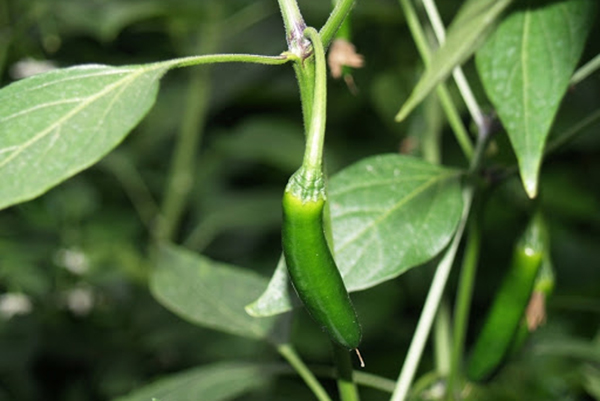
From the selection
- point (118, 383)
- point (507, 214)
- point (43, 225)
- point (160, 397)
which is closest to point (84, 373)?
point (118, 383)

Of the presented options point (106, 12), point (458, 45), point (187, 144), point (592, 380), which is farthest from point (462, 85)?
point (187, 144)

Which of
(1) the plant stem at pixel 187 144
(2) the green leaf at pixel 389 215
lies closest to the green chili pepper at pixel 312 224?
(2) the green leaf at pixel 389 215

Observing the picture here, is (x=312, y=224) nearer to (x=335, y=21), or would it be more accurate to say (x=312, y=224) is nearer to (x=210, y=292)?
(x=335, y=21)

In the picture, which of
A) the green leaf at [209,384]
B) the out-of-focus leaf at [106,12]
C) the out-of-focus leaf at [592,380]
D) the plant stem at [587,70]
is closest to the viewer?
the plant stem at [587,70]

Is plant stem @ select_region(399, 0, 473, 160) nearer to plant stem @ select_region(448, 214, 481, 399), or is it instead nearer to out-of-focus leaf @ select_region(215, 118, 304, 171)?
plant stem @ select_region(448, 214, 481, 399)

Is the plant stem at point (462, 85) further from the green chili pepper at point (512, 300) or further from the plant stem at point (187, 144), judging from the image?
Result: the plant stem at point (187, 144)

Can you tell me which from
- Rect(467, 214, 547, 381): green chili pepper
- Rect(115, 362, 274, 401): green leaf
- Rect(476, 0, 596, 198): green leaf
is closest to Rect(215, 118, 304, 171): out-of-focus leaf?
Rect(115, 362, 274, 401): green leaf
